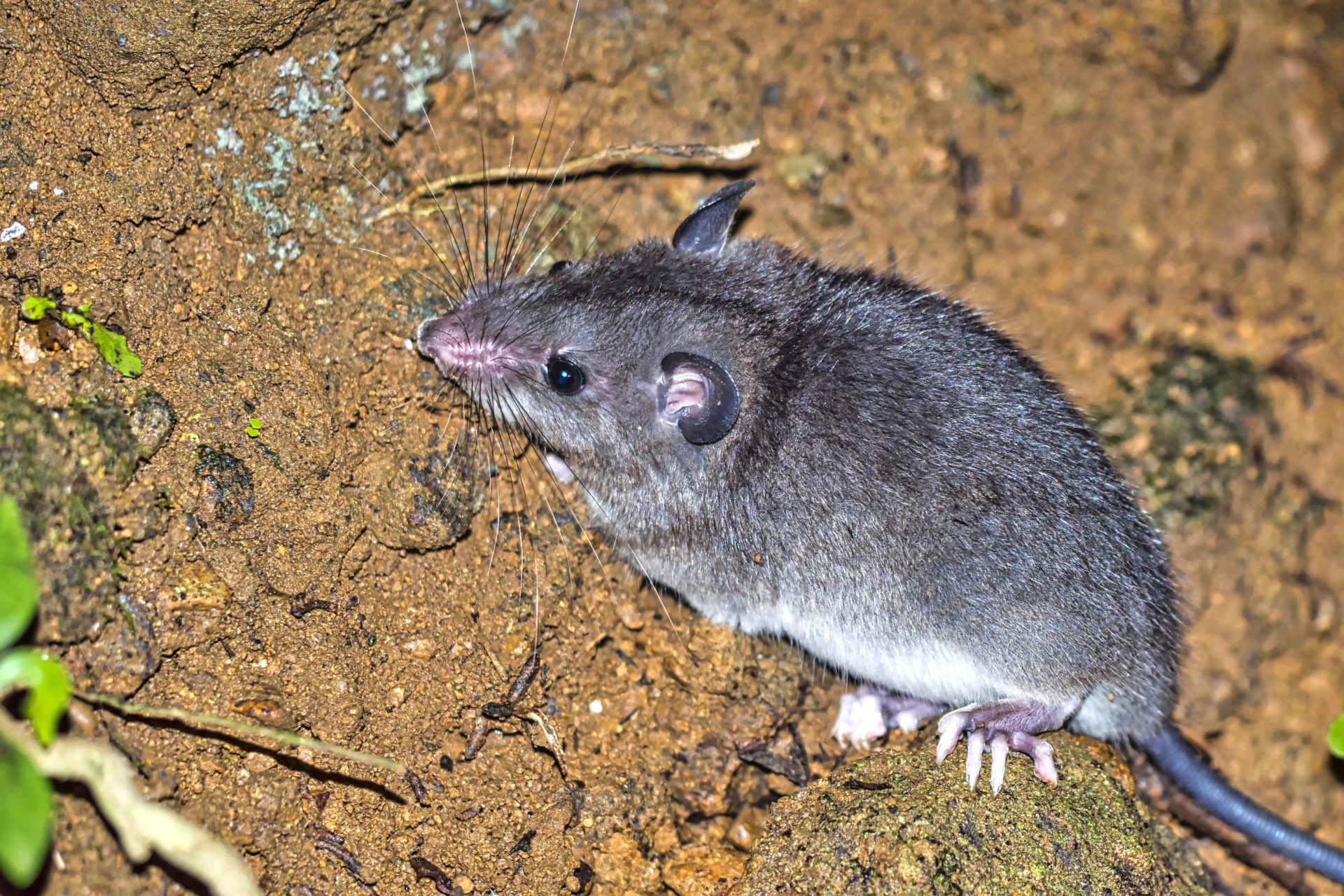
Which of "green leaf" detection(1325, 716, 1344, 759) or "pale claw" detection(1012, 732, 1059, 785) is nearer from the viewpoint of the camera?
"pale claw" detection(1012, 732, 1059, 785)

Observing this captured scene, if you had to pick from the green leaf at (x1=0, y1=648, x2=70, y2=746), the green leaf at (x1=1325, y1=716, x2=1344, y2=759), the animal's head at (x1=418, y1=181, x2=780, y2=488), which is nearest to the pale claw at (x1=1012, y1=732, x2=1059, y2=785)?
the green leaf at (x1=1325, y1=716, x2=1344, y2=759)

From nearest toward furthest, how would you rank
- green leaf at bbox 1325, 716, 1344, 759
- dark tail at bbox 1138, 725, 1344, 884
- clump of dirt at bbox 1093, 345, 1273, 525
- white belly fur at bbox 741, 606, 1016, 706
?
white belly fur at bbox 741, 606, 1016, 706 → green leaf at bbox 1325, 716, 1344, 759 → dark tail at bbox 1138, 725, 1344, 884 → clump of dirt at bbox 1093, 345, 1273, 525

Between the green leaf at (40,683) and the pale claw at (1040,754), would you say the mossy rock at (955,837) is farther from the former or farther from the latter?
the green leaf at (40,683)

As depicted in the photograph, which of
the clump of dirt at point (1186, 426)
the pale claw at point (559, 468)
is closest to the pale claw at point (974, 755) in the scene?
the pale claw at point (559, 468)

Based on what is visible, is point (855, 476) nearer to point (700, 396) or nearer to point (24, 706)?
point (700, 396)

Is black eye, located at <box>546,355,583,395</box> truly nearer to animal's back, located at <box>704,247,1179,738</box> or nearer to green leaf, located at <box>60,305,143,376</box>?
animal's back, located at <box>704,247,1179,738</box>
